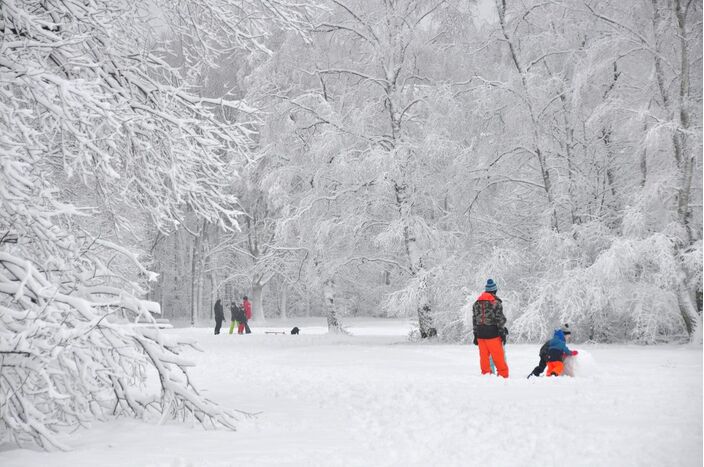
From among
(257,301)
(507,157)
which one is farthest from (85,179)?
(257,301)

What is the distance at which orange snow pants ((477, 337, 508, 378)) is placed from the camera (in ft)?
34.5

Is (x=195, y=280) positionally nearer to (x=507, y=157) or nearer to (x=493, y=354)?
(x=507, y=157)

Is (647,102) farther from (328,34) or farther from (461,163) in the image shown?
(328,34)

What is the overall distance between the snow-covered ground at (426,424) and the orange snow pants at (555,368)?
0.96ft

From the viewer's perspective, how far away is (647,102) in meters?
16.2

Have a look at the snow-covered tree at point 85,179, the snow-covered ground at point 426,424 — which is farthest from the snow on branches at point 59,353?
the snow-covered ground at point 426,424

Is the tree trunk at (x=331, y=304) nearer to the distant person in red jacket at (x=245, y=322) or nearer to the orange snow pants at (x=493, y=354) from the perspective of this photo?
the distant person in red jacket at (x=245, y=322)

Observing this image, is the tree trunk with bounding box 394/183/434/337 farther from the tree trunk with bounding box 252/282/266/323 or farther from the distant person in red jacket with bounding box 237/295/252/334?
the tree trunk with bounding box 252/282/266/323

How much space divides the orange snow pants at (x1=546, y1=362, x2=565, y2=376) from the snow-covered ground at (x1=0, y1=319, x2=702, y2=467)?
291mm

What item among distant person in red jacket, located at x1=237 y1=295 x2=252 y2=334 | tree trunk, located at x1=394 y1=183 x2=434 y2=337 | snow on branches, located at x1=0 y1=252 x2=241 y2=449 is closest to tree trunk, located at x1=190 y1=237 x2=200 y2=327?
distant person in red jacket, located at x1=237 y1=295 x2=252 y2=334

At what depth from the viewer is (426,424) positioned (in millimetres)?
6156

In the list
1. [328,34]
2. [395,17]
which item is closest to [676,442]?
[395,17]

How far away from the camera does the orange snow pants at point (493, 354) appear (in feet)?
34.5

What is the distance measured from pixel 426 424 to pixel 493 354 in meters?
4.68
